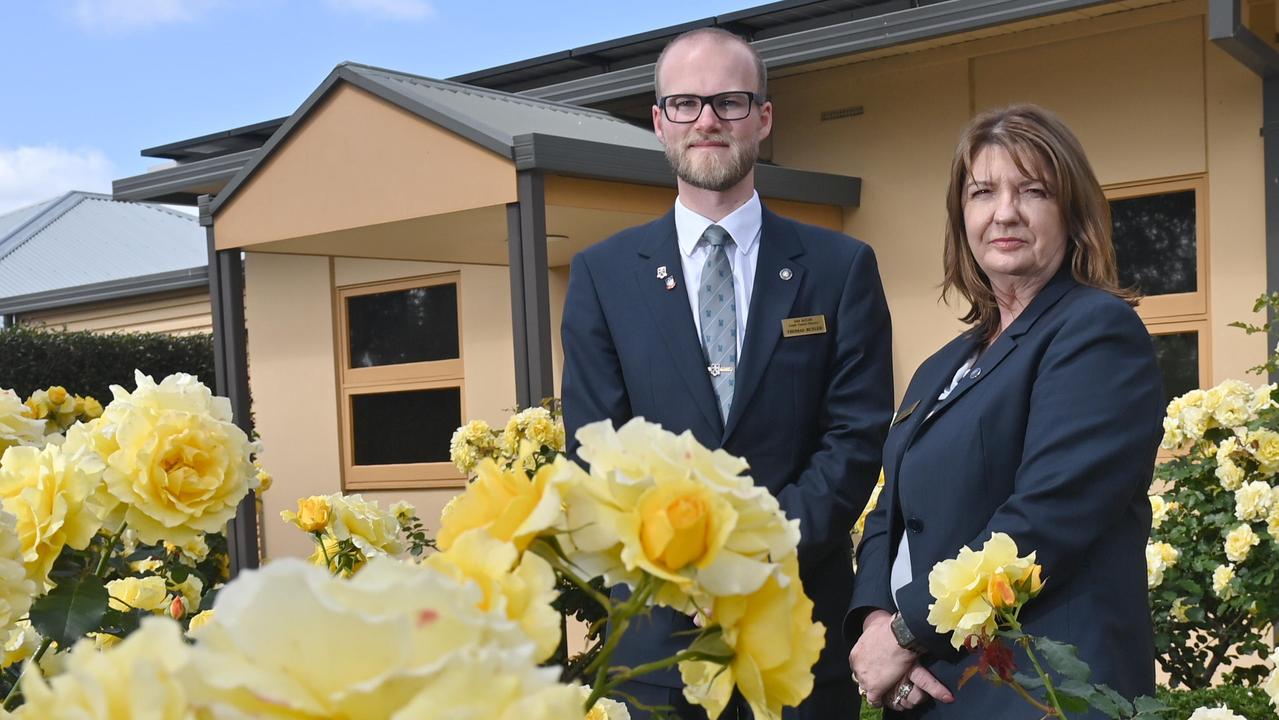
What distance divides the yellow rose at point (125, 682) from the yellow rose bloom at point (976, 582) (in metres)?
1.18

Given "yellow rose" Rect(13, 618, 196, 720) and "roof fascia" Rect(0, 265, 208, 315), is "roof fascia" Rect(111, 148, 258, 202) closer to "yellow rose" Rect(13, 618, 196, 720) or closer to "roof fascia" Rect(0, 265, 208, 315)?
"roof fascia" Rect(0, 265, 208, 315)

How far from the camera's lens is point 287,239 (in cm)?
823

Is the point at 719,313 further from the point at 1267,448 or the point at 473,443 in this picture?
the point at 473,443

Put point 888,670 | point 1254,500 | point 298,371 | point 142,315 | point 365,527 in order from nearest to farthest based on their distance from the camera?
point 365,527
point 888,670
point 1254,500
point 298,371
point 142,315

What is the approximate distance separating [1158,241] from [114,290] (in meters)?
13.5

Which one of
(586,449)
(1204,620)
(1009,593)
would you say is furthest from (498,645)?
(1204,620)

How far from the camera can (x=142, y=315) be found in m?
17.0

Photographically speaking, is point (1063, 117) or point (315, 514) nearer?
point (315, 514)

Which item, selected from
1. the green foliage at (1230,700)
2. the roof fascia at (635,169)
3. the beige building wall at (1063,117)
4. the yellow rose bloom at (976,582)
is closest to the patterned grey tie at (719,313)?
the yellow rose bloom at (976,582)

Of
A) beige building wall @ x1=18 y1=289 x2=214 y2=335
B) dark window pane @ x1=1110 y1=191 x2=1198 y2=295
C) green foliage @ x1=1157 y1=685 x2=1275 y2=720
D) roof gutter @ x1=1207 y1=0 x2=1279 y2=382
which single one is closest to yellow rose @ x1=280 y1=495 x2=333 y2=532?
green foliage @ x1=1157 y1=685 x2=1275 y2=720

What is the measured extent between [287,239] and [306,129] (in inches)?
29.1

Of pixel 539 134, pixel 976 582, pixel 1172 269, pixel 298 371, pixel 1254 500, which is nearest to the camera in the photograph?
pixel 976 582

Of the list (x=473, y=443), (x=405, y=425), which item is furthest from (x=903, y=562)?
(x=405, y=425)

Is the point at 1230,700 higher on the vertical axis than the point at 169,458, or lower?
lower
